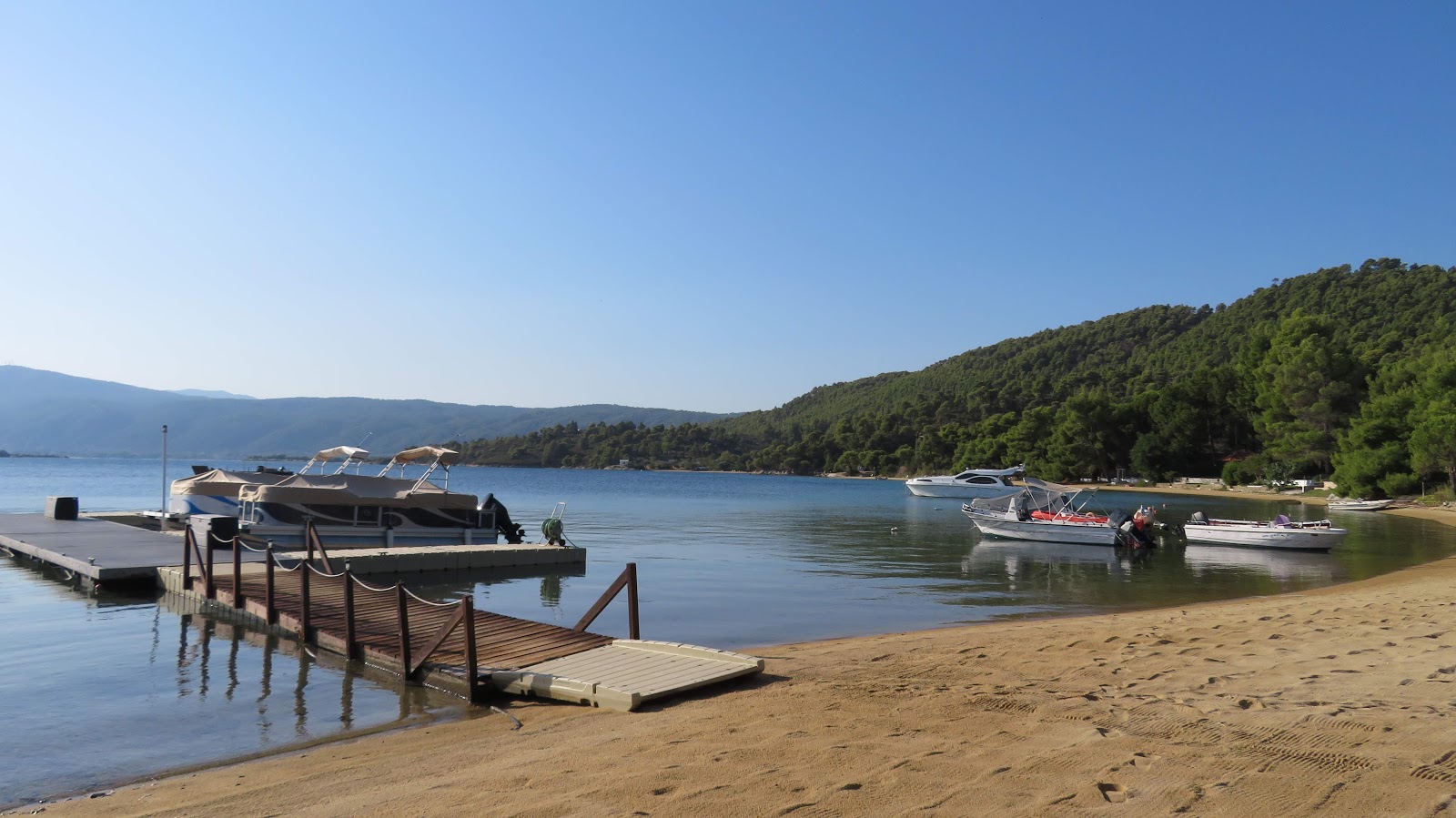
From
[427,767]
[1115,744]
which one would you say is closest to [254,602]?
[427,767]

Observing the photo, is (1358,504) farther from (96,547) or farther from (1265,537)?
(96,547)

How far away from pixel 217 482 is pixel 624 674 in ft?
72.8

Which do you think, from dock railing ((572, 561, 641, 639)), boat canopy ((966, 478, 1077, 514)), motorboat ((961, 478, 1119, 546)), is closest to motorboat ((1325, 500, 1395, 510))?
motorboat ((961, 478, 1119, 546))

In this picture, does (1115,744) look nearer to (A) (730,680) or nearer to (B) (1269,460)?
(A) (730,680)

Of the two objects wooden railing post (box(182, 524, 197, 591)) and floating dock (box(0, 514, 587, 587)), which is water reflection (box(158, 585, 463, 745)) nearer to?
wooden railing post (box(182, 524, 197, 591))

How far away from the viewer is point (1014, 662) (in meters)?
10.1

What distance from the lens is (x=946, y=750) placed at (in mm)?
6395

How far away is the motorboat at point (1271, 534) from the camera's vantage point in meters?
30.0

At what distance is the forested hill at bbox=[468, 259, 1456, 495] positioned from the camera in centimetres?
6312

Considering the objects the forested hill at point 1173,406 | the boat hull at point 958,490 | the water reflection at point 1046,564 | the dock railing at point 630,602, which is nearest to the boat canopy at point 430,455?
the water reflection at point 1046,564

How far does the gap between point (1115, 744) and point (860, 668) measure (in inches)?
151

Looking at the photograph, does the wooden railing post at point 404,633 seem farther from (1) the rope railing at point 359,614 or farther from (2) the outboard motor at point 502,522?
(2) the outboard motor at point 502,522

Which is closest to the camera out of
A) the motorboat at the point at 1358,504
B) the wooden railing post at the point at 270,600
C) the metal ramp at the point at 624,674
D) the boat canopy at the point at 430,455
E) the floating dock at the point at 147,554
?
the metal ramp at the point at 624,674

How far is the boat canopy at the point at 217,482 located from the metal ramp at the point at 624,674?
20.1 meters
